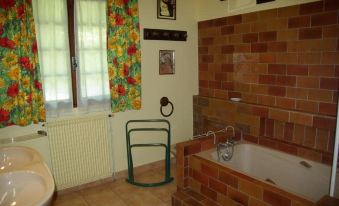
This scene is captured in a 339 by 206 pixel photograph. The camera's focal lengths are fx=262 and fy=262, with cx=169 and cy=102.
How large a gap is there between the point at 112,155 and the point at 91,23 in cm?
149

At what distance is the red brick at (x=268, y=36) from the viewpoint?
267cm

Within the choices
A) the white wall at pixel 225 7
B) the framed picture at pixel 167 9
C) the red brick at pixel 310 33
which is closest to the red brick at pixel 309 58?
the red brick at pixel 310 33

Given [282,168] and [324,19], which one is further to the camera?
[282,168]

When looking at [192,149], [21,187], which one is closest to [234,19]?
[192,149]

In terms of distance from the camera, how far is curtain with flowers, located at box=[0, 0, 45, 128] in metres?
2.26

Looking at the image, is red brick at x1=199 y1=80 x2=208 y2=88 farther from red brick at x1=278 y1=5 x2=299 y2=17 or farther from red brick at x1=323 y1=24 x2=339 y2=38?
red brick at x1=323 y1=24 x2=339 y2=38

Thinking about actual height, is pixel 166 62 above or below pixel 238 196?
above

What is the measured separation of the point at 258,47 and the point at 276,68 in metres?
0.31

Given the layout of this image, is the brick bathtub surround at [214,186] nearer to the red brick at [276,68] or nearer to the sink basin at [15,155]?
the red brick at [276,68]

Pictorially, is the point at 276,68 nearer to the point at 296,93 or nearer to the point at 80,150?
the point at 296,93

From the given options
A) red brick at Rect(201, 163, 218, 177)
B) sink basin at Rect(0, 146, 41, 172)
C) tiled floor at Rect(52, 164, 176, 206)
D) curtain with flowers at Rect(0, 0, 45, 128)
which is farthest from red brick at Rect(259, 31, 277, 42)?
sink basin at Rect(0, 146, 41, 172)

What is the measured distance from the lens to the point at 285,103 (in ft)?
8.67

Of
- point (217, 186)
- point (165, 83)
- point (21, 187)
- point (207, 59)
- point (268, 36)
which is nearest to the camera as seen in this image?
point (21, 187)

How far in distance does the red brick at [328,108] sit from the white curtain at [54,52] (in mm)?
2422
